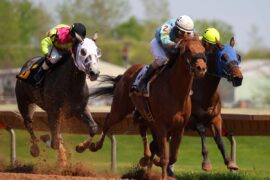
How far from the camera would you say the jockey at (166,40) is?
456 inches

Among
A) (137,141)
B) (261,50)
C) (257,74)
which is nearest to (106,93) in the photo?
(137,141)

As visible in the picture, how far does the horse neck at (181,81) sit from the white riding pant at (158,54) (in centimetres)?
60

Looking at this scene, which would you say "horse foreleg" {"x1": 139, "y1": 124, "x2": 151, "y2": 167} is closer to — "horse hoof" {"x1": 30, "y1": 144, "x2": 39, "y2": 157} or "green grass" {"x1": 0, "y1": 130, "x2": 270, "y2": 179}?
"green grass" {"x1": 0, "y1": 130, "x2": 270, "y2": 179}

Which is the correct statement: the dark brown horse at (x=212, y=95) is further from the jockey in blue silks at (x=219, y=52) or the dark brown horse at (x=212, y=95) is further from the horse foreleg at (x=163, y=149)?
the horse foreleg at (x=163, y=149)

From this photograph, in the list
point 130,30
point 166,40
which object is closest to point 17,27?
point 130,30

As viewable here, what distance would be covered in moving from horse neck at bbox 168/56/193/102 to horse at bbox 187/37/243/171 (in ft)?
3.85

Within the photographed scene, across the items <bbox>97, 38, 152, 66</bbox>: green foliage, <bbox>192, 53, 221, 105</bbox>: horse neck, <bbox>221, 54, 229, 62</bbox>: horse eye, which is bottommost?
<bbox>97, 38, 152, 66</bbox>: green foliage

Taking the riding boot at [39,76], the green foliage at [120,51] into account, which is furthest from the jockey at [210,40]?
the green foliage at [120,51]

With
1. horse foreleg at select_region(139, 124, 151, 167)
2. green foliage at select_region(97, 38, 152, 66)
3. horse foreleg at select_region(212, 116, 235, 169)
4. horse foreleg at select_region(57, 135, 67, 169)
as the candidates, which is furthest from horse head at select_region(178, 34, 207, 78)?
green foliage at select_region(97, 38, 152, 66)

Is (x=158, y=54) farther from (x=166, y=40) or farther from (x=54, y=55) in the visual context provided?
(x=54, y=55)

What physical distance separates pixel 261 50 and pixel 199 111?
8748cm

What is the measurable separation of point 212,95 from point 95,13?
221 feet

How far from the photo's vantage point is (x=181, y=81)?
1134 centimetres

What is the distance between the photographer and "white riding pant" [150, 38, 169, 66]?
12047mm
